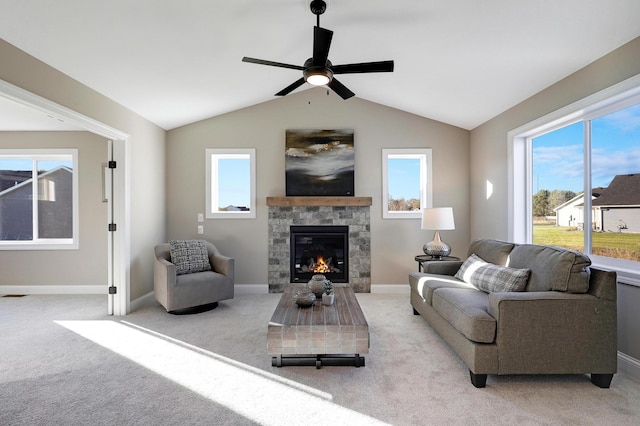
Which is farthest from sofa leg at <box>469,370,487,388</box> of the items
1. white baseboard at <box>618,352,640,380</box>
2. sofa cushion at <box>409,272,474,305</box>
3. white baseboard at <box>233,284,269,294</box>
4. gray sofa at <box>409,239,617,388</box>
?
white baseboard at <box>233,284,269,294</box>

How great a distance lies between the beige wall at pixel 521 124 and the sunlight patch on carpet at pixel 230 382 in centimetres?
220

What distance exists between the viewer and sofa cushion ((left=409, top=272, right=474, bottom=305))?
129 inches

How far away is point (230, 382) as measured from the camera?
236 cm

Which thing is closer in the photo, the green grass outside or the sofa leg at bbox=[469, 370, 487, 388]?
the sofa leg at bbox=[469, 370, 487, 388]

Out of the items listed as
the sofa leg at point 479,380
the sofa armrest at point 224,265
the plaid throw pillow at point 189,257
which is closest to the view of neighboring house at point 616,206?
the sofa leg at point 479,380

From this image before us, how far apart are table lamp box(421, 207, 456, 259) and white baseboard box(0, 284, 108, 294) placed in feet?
16.1

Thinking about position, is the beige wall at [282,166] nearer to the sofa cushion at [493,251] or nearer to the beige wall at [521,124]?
the beige wall at [521,124]

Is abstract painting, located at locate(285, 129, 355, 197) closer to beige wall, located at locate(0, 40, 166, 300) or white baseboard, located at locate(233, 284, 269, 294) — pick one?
white baseboard, located at locate(233, 284, 269, 294)

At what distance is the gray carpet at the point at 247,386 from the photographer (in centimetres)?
197

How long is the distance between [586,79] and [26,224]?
7.45 meters

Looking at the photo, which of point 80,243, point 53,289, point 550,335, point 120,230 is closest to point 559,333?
point 550,335

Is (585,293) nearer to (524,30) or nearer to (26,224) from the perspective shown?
(524,30)

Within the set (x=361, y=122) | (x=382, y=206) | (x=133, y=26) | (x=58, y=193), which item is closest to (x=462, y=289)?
(x=382, y=206)

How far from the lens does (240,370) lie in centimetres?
254
